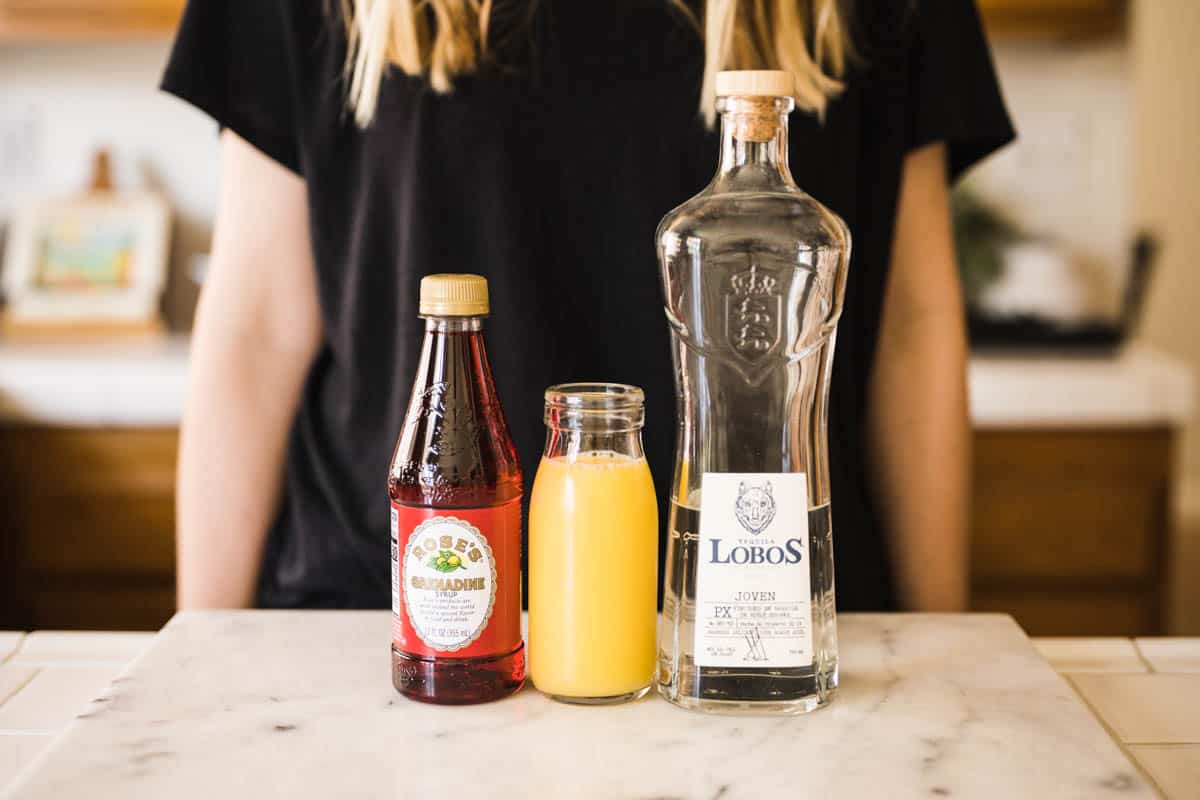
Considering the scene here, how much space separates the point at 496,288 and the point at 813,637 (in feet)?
1.31

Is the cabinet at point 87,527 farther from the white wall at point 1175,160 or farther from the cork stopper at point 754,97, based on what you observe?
the white wall at point 1175,160

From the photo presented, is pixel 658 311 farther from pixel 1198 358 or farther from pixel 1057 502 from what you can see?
pixel 1198 358

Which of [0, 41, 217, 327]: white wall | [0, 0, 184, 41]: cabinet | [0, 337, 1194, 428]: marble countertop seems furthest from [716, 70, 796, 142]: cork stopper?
[0, 41, 217, 327]: white wall

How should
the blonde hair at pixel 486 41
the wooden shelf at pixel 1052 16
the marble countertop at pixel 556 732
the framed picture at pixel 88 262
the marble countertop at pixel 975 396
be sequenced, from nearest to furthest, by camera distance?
the marble countertop at pixel 556 732, the blonde hair at pixel 486 41, the marble countertop at pixel 975 396, the wooden shelf at pixel 1052 16, the framed picture at pixel 88 262

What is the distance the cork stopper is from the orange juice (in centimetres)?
18

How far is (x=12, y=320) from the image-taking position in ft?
7.58

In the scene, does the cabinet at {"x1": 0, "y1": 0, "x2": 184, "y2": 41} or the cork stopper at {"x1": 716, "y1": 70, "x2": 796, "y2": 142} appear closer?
the cork stopper at {"x1": 716, "y1": 70, "x2": 796, "y2": 142}

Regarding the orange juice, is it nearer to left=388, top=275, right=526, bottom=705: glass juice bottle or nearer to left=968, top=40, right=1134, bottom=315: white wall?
left=388, top=275, right=526, bottom=705: glass juice bottle

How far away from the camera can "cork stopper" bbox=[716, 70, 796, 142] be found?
2.03 ft

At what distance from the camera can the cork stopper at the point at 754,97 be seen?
618 millimetres

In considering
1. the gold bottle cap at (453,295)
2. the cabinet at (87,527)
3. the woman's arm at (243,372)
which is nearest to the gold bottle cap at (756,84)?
the gold bottle cap at (453,295)

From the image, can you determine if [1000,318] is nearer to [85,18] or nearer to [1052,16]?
[1052,16]

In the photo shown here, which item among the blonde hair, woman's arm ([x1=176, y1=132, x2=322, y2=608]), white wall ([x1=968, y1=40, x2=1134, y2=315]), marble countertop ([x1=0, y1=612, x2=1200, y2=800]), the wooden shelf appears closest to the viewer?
marble countertop ([x1=0, y1=612, x2=1200, y2=800])

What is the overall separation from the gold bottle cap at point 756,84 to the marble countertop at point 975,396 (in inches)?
55.8
